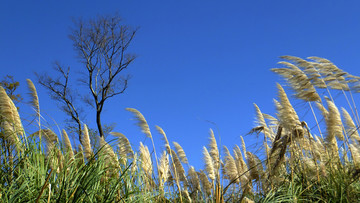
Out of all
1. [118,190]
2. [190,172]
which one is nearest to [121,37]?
[190,172]

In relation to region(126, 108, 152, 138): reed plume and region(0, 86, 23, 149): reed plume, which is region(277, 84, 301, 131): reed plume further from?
region(0, 86, 23, 149): reed plume

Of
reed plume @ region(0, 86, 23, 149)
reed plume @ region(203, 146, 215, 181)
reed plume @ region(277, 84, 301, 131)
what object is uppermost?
reed plume @ region(0, 86, 23, 149)

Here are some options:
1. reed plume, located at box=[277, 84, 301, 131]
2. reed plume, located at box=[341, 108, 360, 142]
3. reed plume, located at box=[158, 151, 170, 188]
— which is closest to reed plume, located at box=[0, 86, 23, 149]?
reed plume, located at box=[158, 151, 170, 188]

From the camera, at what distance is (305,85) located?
455 cm

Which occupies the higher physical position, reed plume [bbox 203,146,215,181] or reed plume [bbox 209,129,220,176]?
reed plume [bbox 209,129,220,176]

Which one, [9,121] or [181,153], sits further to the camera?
[181,153]

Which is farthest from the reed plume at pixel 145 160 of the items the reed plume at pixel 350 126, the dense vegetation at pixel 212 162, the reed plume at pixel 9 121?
the reed plume at pixel 350 126

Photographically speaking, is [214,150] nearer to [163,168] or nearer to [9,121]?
[163,168]

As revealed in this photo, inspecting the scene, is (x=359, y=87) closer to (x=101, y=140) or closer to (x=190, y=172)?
(x=190, y=172)

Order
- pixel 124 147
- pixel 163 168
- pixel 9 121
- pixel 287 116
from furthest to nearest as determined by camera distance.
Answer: pixel 163 168 → pixel 124 147 → pixel 287 116 → pixel 9 121

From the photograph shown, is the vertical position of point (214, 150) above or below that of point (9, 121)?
below

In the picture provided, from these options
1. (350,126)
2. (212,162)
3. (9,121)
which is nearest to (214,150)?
(212,162)

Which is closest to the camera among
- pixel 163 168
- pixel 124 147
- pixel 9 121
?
pixel 9 121

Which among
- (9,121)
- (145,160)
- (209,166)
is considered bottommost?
(209,166)
